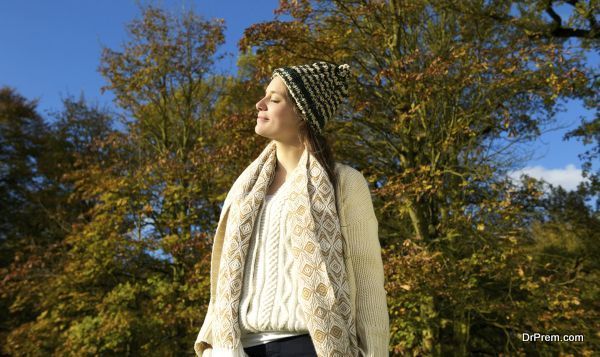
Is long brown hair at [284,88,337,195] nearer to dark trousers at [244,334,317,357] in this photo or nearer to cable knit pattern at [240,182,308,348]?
cable knit pattern at [240,182,308,348]

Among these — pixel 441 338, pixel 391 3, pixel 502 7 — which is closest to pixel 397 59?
pixel 391 3

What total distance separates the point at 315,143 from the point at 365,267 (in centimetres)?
58

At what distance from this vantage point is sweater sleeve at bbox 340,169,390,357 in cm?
186

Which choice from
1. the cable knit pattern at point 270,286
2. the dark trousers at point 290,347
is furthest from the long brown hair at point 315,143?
the dark trousers at point 290,347

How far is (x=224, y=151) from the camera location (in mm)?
7434

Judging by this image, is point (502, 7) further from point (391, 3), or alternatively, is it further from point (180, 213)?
point (180, 213)

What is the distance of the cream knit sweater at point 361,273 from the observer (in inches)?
73.2

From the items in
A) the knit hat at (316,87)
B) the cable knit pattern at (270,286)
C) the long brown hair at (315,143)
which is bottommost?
the cable knit pattern at (270,286)

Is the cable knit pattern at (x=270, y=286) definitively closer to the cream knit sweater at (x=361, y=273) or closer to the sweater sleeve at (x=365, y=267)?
the cream knit sweater at (x=361, y=273)

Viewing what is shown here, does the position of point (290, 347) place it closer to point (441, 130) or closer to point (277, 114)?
point (277, 114)

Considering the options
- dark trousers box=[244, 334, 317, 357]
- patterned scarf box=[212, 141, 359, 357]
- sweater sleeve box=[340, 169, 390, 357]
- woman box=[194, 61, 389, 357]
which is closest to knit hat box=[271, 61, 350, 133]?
woman box=[194, 61, 389, 357]

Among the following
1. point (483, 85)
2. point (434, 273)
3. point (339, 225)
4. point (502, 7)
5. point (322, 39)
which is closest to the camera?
point (339, 225)

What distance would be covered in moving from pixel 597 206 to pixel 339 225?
8.68m

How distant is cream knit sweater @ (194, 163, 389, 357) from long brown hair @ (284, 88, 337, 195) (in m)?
0.04
